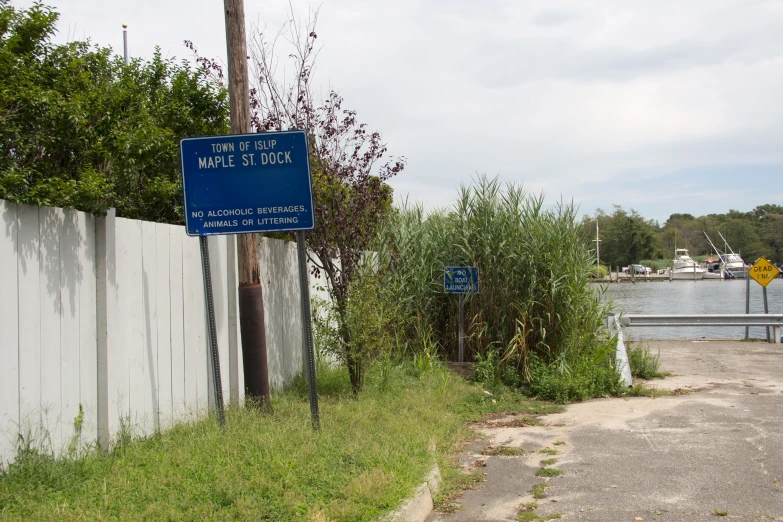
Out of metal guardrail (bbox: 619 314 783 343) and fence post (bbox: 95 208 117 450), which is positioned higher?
fence post (bbox: 95 208 117 450)

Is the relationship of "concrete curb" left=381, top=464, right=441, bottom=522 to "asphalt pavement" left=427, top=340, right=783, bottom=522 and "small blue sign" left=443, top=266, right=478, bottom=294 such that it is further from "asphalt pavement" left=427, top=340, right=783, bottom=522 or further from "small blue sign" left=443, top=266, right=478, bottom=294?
"small blue sign" left=443, top=266, right=478, bottom=294

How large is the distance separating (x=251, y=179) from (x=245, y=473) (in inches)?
109

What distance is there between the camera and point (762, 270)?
20.8 m

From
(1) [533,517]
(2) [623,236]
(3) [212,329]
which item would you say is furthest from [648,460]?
(2) [623,236]

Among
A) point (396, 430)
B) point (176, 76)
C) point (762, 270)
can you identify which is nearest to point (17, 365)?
point (396, 430)

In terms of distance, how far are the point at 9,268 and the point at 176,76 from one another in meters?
6.36

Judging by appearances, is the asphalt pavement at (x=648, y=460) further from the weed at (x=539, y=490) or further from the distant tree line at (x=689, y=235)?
the distant tree line at (x=689, y=235)

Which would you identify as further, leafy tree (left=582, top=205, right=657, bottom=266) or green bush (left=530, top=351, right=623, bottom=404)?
leafy tree (left=582, top=205, right=657, bottom=266)

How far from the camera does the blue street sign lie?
674 centimetres

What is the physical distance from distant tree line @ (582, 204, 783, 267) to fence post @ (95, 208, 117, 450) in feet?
184

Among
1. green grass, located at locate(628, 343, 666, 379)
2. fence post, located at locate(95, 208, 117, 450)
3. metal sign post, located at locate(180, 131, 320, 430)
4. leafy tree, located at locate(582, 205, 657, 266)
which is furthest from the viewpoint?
leafy tree, located at locate(582, 205, 657, 266)

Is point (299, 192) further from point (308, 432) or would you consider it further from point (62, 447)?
point (62, 447)

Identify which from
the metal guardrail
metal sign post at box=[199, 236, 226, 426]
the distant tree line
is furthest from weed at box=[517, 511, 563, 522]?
the distant tree line

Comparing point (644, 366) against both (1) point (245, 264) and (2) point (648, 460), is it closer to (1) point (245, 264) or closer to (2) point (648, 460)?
(2) point (648, 460)
